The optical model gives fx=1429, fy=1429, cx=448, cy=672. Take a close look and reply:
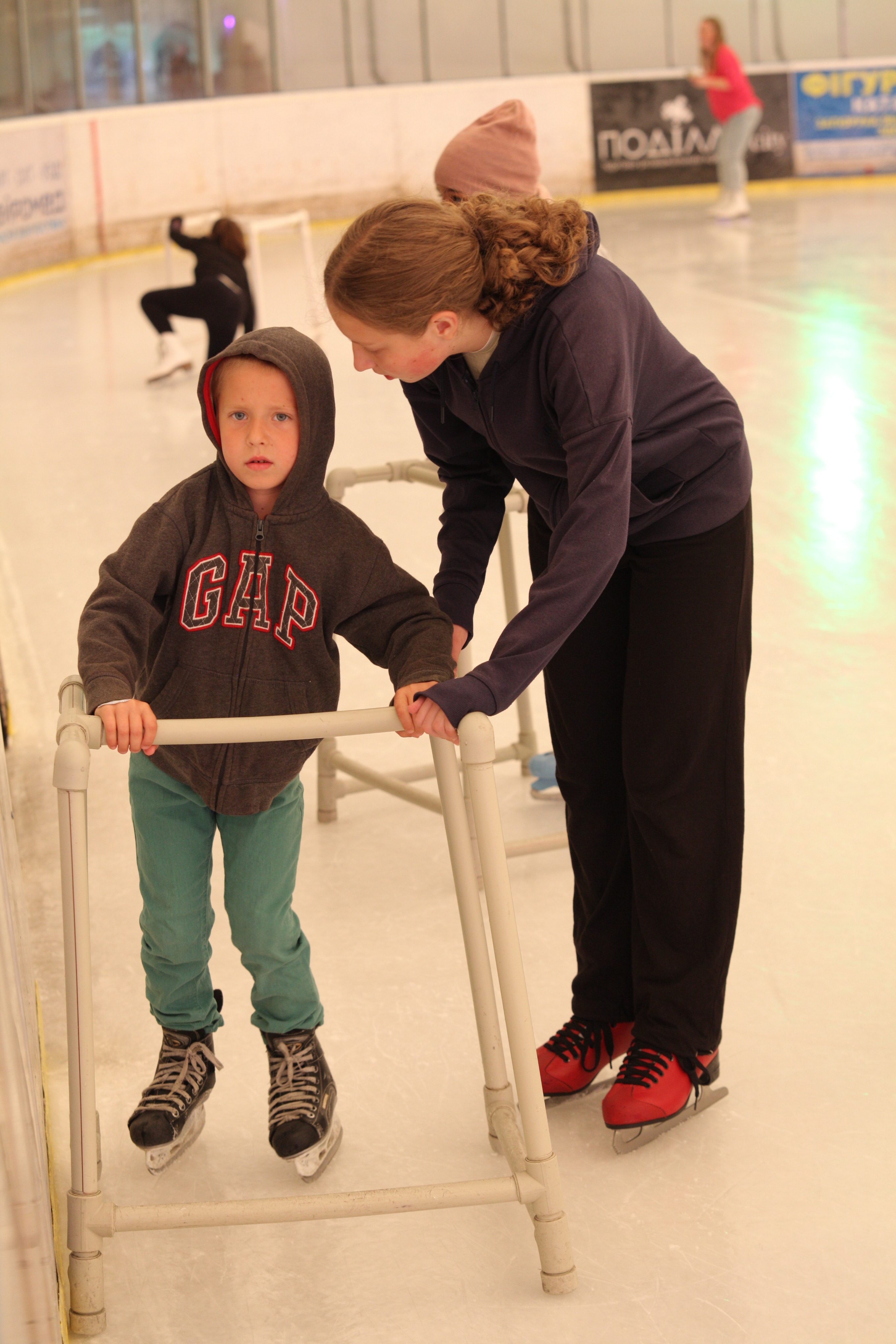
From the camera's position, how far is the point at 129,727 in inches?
57.6

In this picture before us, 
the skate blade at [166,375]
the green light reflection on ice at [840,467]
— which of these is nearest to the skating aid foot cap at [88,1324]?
the green light reflection on ice at [840,467]

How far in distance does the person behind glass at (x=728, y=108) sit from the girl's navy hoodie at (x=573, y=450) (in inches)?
441

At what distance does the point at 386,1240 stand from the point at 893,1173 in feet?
2.09

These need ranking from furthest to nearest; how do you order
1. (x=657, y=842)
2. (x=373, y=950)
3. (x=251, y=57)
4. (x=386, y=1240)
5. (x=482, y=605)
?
(x=251, y=57), (x=482, y=605), (x=373, y=950), (x=657, y=842), (x=386, y=1240)

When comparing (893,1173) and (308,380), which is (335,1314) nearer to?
(893,1173)

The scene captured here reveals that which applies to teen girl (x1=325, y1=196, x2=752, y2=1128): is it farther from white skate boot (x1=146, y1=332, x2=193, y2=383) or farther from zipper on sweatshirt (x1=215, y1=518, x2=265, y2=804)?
white skate boot (x1=146, y1=332, x2=193, y2=383)

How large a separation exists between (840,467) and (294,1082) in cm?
370

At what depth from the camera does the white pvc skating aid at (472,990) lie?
57.4 inches

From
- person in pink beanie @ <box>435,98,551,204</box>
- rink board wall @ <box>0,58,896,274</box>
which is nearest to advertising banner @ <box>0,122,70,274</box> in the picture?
rink board wall @ <box>0,58,896,274</box>

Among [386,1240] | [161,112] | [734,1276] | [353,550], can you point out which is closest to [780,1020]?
[734,1276]

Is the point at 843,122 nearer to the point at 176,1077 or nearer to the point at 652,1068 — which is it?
the point at 652,1068

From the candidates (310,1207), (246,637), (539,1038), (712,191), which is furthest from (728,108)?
(310,1207)

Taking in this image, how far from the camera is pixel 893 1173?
70.2 inches

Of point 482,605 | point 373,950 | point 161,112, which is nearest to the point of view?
point 373,950
